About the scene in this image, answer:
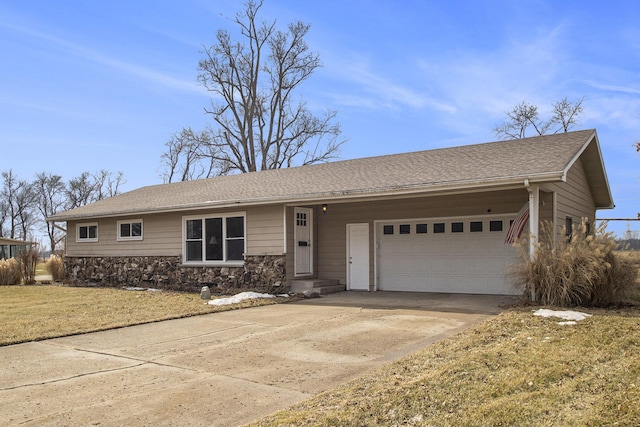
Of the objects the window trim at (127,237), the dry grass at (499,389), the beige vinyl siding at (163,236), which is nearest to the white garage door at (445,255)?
the beige vinyl siding at (163,236)

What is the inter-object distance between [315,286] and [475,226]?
173 inches

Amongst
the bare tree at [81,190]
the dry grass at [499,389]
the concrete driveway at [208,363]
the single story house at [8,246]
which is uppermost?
the bare tree at [81,190]

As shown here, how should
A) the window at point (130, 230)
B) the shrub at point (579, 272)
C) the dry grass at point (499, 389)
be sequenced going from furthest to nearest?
the window at point (130, 230)
the shrub at point (579, 272)
the dry grass at point (499, 389)

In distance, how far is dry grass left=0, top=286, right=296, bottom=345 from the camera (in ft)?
27.5

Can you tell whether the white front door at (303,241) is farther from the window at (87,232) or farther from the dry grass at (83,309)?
the window at (87,232)

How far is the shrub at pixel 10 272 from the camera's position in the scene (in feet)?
60.0

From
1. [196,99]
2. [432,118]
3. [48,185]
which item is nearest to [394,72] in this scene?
[432,118]

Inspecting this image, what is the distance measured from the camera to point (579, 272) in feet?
28.3

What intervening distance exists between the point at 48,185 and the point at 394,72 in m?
46.9

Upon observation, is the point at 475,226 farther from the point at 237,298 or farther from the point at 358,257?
the point at 237,298

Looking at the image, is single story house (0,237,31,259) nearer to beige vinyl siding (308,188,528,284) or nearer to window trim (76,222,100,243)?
window trim (76,222,100,243)

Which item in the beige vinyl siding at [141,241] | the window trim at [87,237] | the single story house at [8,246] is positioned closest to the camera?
the beige vinyl siding at [141,241]

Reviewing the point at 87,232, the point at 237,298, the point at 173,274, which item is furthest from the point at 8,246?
the point at 237,298

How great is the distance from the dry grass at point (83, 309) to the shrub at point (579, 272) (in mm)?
5793
